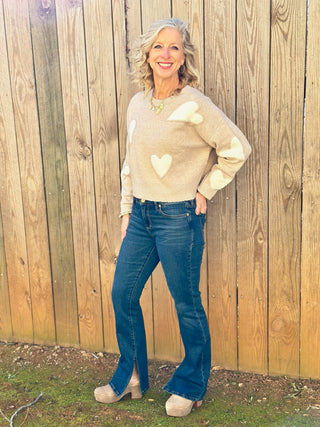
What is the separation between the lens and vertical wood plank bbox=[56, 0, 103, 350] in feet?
10.1

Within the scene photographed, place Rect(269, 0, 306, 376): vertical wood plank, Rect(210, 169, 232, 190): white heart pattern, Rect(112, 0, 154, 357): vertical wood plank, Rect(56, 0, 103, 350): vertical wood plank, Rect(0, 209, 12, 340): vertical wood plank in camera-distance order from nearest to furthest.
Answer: Rect(210, 169, 232, 190): white heart pattern, Rect(269, 0, 306, 376): vertical wood plank, Rect(112, 0, 154, 357): vertical wood plank, Rect(56, 0, 103, 350): vertical wood plank, Rect(0, 209, 12, 340): vertical wood plank

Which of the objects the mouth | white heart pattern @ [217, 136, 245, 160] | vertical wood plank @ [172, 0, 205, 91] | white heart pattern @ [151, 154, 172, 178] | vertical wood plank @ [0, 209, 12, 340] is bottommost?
vertical wood plank @ [0, 209, 12, 340]

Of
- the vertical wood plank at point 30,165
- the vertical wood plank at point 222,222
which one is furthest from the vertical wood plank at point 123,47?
the vertical wood plank at point 30,165

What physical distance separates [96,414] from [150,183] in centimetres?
Answer: 128

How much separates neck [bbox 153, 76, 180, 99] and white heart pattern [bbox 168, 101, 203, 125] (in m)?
0.13

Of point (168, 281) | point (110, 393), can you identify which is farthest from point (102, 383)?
point (168, 281)

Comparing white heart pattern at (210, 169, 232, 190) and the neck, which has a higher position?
the neck

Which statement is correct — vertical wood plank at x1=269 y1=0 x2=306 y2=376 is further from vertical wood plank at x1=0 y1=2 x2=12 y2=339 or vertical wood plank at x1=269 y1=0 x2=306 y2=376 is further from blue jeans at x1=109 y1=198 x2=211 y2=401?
vertical wood plank at x1=0 y1=2 x2=12 y2=339

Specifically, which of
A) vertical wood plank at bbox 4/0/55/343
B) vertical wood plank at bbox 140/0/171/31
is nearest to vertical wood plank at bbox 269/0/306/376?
vertical wood plank at bbox 140/0/171/31

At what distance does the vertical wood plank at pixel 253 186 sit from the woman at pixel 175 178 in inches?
12.5

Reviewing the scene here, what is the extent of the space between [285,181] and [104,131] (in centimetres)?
110

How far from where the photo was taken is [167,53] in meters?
2.48

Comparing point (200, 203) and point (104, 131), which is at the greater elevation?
point (104, 131)

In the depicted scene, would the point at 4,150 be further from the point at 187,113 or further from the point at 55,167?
the point at 187,113
